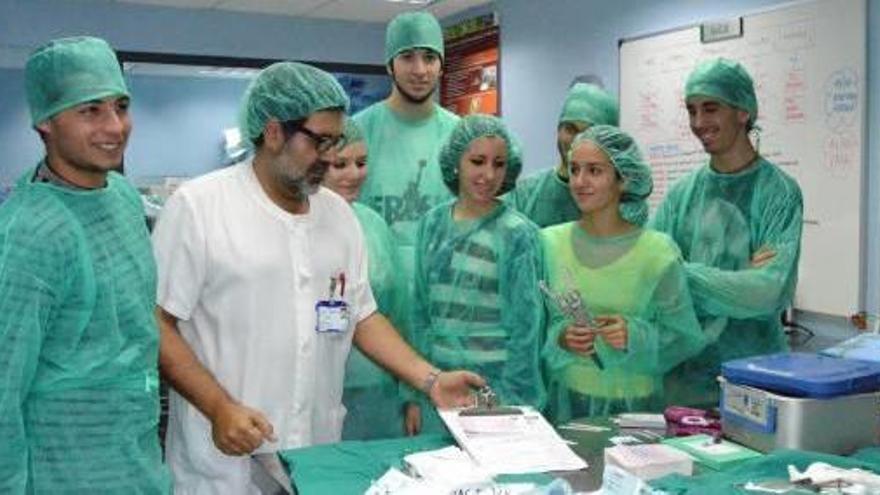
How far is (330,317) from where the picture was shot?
1921mm

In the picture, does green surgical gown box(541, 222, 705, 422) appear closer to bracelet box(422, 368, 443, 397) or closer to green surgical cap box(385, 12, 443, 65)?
bracelet box(422, 368, 443, 397)

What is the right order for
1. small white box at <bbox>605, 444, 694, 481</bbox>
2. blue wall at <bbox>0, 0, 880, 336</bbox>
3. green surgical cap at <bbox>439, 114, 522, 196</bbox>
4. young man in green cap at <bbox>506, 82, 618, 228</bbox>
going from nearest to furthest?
1. small white box at <bbox>605, 444, 694, 481</bbox>
2. green surgical cap at <bbox>439, 114, 522, 196</bbox>
3. young man in green cap at <bbox>506, 82, 618, 228</bbox>
4. blue wall at <bbox>0, 0, 880, 336</bbox>

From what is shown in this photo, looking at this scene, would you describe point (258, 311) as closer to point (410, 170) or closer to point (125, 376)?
point (125, 376)

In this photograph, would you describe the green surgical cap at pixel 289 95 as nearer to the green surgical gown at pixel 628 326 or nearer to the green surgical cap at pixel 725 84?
the green surgical gown at pixel 628 326

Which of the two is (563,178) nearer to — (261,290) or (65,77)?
(261,290)

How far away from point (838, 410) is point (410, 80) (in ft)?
5.89

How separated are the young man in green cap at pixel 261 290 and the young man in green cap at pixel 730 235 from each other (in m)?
0.84

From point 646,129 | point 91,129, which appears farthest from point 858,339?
point 646,129

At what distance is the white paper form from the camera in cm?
162

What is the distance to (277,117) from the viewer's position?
1909mm

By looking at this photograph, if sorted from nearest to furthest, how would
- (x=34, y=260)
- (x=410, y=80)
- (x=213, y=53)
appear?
(x=34, y=260) < (x=410, y=80) < (x=213, y=53)

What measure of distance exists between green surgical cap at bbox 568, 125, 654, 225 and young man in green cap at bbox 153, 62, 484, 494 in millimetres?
736

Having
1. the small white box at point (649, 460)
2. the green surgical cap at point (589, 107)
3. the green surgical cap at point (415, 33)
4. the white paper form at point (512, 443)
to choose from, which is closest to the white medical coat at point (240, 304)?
the white paper form at point (512, 443)

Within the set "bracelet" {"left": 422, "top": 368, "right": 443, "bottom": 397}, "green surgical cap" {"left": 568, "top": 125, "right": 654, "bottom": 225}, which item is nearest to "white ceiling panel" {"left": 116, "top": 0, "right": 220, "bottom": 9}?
"green surgical cap" {"left": 568, "top": 125, "right": 654, "bottom": 225}
